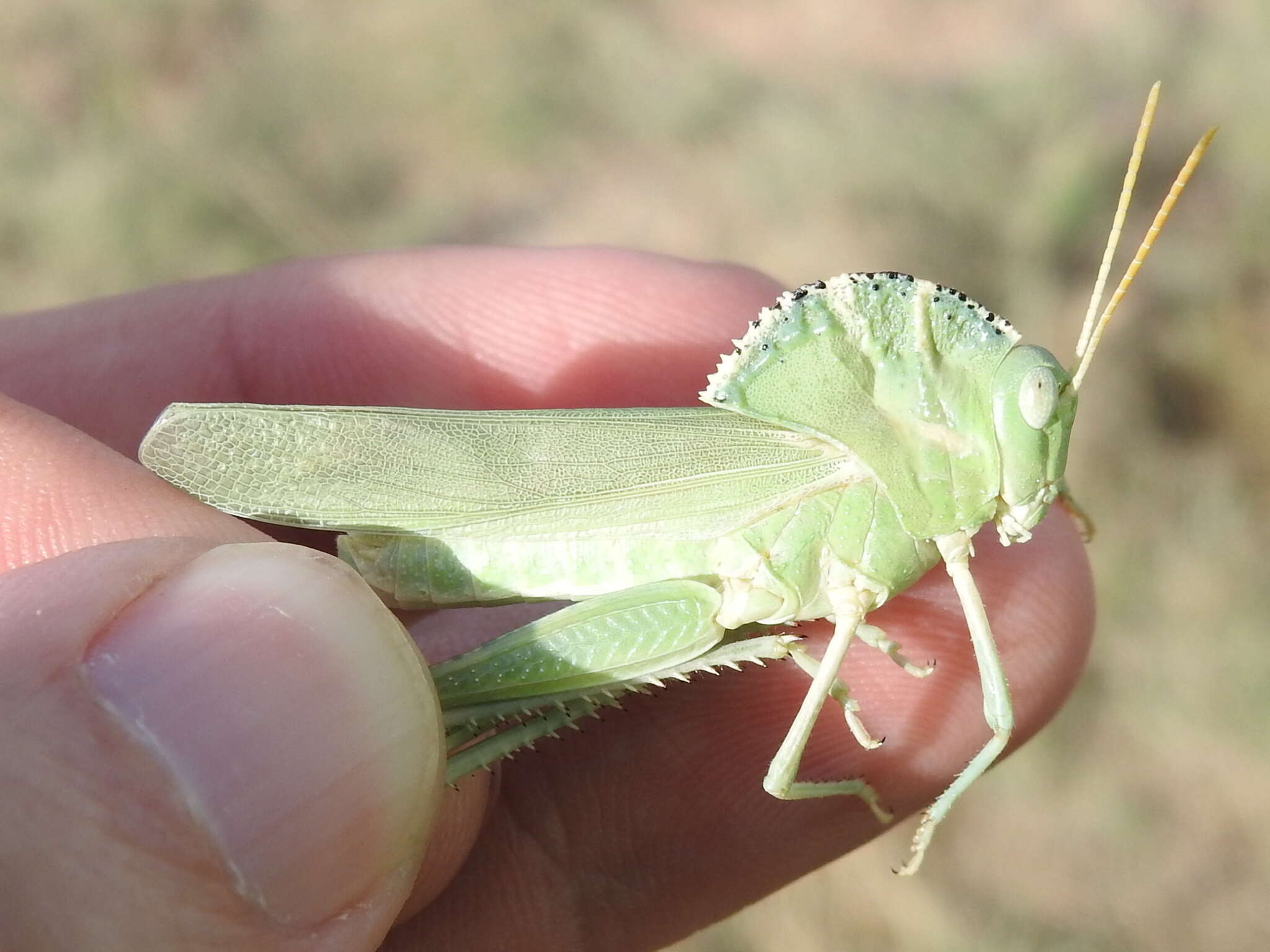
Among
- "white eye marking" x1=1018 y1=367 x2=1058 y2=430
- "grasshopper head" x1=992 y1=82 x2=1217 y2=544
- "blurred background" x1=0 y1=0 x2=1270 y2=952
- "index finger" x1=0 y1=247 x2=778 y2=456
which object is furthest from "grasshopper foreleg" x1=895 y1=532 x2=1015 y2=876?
"blurred background" x1=0 y1=0 x2=1270 y2=952

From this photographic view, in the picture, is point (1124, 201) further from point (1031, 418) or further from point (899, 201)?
point (899, 201)

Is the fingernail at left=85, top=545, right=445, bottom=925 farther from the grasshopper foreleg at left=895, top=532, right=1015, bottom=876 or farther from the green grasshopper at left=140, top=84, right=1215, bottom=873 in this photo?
the grasshopper foreleg at left=895, top=532, right=1015, bottom=876

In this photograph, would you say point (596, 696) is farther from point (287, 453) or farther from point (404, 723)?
point (287, 453)

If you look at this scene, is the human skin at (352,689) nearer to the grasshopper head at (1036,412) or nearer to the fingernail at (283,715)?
the fingernail at (283,715)

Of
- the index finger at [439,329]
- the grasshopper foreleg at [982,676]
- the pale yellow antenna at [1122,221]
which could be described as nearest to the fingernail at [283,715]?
the grasshopper foreleg at [982,676]

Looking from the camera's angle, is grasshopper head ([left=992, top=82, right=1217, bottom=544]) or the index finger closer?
grasshopper head ([left=992, top=82, right=1217, bottom=544])
